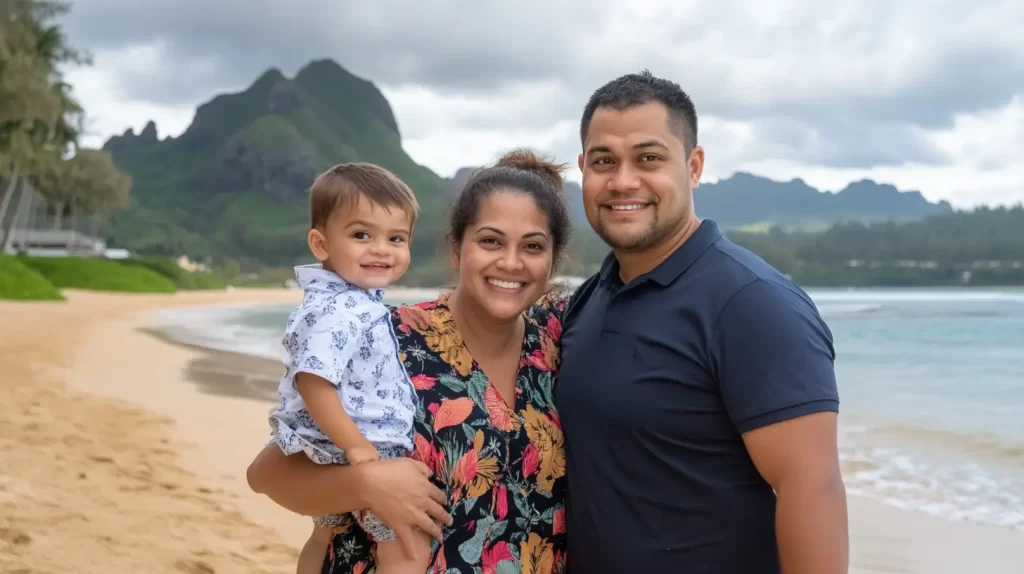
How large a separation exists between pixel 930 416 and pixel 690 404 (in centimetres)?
1004

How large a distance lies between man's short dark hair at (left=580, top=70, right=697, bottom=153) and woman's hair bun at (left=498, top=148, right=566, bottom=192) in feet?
1.19

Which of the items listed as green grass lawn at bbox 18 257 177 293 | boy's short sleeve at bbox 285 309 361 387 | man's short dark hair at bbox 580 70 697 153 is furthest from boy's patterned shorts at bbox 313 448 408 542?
green grass lawn at bbox 18 257 177 293

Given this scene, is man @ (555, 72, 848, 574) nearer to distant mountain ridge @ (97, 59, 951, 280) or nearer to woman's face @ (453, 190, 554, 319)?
woman's face @ (453, 190, 554, 319)

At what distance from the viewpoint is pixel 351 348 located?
7.29 feet

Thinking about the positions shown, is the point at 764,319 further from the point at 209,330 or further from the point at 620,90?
the point at 209,330

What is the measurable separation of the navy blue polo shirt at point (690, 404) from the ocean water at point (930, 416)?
480cm

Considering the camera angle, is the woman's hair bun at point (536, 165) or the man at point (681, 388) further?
the woman's hair bun at point (536, 165)

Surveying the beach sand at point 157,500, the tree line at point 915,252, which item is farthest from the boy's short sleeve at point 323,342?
the tree line at point 915,252

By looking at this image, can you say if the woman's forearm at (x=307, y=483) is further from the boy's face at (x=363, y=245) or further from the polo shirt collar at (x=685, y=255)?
the polo shirt collar at (x=685, y=255)

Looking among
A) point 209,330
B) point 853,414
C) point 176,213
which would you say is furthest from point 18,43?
point 176,213

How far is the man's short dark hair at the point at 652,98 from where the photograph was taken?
2221mm

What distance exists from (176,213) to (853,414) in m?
156

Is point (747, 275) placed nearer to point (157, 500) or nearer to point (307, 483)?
point (307, 483)

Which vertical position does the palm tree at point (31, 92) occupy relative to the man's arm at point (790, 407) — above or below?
above
